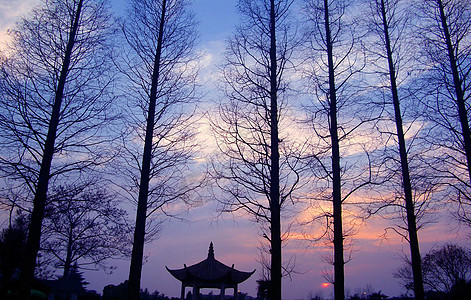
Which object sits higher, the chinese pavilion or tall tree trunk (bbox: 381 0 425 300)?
tall tree trunk (bbox: 381 0 425 300)

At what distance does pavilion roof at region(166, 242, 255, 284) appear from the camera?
18922 mm

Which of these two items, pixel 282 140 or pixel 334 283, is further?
pixel 282 140

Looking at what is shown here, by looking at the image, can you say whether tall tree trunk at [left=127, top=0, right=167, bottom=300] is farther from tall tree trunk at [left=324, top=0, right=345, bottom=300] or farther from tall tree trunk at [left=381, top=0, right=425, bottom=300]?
tall tree trunk at [left=381, top=0, right=425, bottom=300]

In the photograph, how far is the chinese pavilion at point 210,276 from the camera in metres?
19.0

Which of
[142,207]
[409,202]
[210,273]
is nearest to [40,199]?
[142,207]

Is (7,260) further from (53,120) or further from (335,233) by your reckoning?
(335,233)

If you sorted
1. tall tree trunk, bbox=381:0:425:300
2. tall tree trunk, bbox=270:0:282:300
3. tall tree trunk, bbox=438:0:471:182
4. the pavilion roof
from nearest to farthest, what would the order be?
1. tall tree trunk, bbox=270:0:282:300
2. tall tree trunk, bbox=381:0:425:300
3. tall tree trunk, bbox=438:0:471:182
4. the pavilion roof

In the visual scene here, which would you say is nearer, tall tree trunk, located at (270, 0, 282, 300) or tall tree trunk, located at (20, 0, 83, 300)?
tall tree trunk, located at (20, 0, 83, 300)

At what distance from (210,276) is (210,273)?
21 cm

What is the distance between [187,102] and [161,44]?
221 cm

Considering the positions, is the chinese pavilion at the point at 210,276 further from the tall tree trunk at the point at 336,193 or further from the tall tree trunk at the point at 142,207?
the tall tree trunk at the point at 336,193

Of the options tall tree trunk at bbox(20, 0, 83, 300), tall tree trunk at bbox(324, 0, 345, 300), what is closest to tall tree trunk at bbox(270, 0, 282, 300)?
tall tree trunk at bbox(324, 0, 345, 300)

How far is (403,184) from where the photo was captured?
10.3 metres

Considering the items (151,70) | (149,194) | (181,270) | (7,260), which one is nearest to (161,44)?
(151,70)
